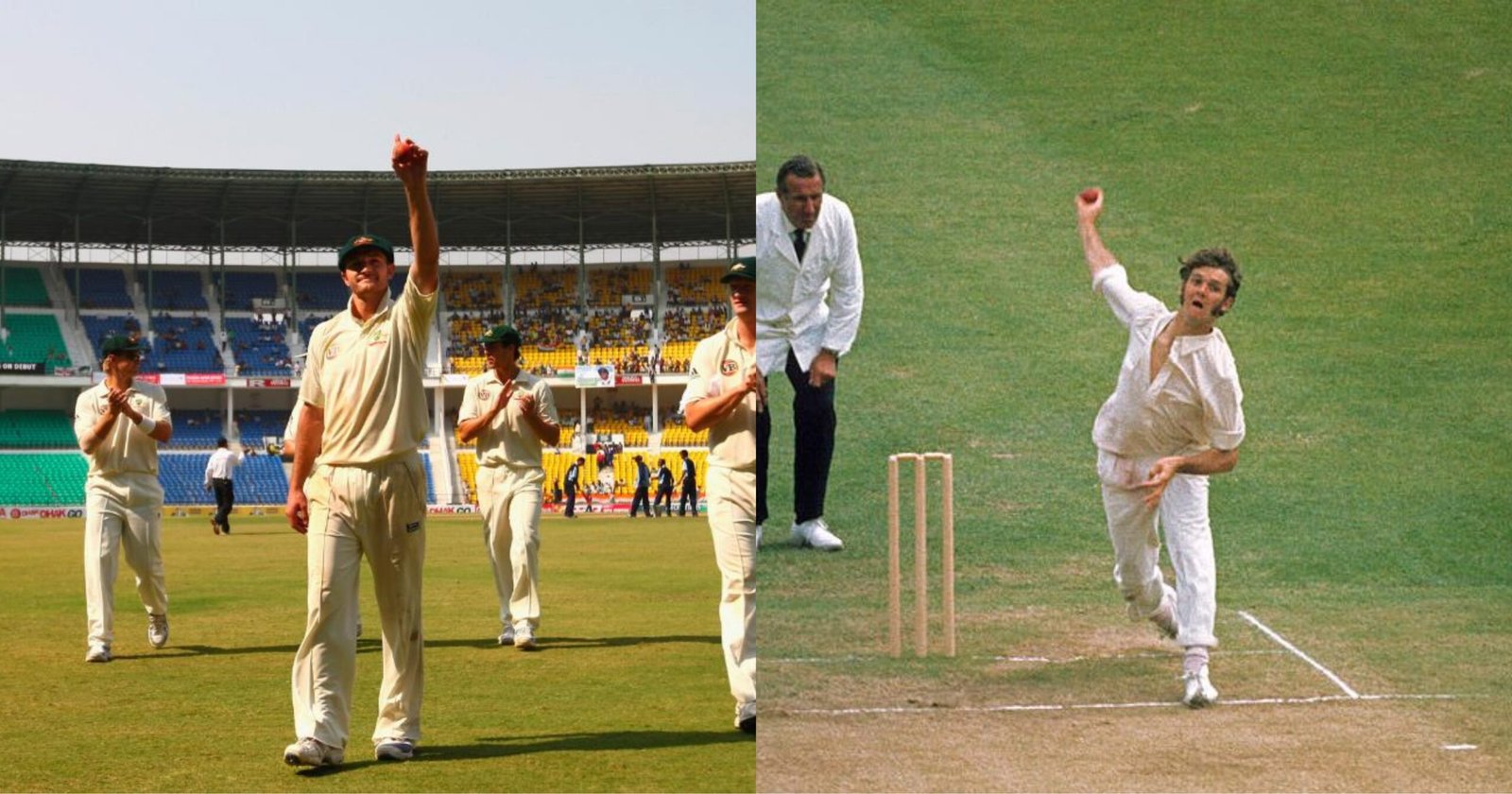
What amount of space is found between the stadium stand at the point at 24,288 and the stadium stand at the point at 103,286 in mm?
399

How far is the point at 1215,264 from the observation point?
215 inches

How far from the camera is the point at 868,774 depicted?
4934mm

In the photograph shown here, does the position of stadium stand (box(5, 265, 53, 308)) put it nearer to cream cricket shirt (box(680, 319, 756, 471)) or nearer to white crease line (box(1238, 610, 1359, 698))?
cream cricket shirt (box(680, 319, 756, 471))

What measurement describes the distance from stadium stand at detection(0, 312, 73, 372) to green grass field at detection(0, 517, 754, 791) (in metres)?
3.53

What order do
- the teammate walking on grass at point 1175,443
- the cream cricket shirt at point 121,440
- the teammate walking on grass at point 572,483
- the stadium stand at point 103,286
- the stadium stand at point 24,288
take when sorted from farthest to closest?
the teammate walking on grass at point 572,483 < the stadium stand at point 103,286 < the stadium stand at point 24,288 < the cream cricket shirt at point 121,440 < the teammate walking on grass at point 1175,443

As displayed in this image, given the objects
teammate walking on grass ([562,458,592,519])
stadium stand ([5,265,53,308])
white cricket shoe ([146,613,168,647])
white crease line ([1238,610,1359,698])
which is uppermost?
stadium stand ([5,265,53,308])

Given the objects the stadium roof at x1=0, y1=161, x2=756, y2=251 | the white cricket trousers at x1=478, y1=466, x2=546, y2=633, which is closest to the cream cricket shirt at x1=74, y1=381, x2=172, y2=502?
the white cricket trousers at x1=478, y1=466, x2=546, y2=633

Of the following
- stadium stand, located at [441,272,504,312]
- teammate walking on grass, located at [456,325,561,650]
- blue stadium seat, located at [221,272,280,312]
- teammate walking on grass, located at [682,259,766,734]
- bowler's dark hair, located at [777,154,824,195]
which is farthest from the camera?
blue stadium seat, located at [221,272,280,312]

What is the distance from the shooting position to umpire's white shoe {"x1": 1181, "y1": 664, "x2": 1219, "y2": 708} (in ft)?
16.9

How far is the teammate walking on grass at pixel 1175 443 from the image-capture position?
527 centimetres

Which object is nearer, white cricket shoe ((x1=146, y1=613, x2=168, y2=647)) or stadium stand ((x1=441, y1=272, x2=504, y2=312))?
white cricket shoe ((x1=146, y1=613, x2=168, y2=647))

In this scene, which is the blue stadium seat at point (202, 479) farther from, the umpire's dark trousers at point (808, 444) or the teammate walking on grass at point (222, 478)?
the umpire's dark trousers at point (808, 444)

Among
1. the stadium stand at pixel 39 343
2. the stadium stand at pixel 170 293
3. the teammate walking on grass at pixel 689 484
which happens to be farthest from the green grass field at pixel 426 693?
the teammate walking on grass at pixel 689 484

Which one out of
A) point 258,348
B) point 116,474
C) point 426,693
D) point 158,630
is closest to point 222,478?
point 258,348
